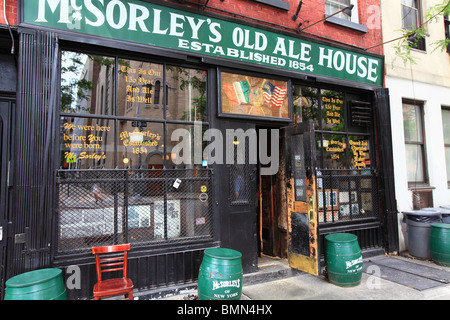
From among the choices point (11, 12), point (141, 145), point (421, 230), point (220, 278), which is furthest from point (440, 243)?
point (11, 12)

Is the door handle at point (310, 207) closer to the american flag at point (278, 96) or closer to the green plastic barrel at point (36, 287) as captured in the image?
the american flag at point (278, 96)

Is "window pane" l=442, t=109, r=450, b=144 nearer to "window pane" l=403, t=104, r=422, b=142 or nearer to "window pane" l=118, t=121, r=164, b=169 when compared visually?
"window pane" l=403, t=104, r=422, b=142

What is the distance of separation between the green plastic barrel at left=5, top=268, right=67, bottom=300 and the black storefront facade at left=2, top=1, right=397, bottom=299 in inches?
26.1

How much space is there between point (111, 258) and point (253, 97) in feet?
11.6

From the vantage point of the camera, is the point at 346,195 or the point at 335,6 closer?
the point at 346,195

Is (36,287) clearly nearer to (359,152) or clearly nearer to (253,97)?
(253,97)

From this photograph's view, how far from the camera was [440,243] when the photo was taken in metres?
5.81

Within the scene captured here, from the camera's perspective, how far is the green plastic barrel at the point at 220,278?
141 inches

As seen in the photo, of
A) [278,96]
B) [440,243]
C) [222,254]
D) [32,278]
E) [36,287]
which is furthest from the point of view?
[440,243]

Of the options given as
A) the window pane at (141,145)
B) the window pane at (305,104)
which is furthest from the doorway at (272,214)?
the window pane at (141,145)

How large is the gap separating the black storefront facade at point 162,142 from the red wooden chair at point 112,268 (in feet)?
0.65

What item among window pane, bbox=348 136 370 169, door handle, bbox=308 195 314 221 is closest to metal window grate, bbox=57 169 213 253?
door handle, bbox=308 195 314 221

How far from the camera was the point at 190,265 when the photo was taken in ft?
15.3

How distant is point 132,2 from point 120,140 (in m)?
2.10
